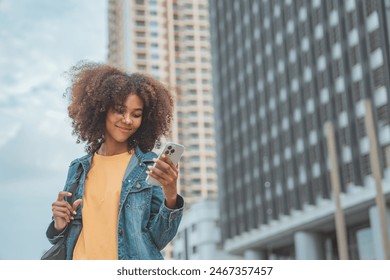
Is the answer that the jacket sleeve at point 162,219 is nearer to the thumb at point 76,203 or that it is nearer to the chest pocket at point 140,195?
the chest pocket at point 140,195

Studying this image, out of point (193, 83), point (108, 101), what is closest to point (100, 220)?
point (108, 101)

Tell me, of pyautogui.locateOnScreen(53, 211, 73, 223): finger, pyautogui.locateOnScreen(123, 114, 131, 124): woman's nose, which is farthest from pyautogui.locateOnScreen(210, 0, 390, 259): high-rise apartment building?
pyautogui.locateOnScreen(53, 211, 73, 223): finger

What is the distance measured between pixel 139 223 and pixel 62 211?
0.37 metres


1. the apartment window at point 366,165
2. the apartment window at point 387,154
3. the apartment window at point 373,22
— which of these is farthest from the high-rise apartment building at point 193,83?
the apartment window at point 387,154

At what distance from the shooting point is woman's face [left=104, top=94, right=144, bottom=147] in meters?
3.74

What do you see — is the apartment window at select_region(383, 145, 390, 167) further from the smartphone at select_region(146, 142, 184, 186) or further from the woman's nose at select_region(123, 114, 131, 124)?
the smartphone at select_region(146, 142, 184, 186)

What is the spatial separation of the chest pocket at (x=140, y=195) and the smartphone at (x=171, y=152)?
0.21ft

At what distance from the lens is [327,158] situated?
32.3 metres

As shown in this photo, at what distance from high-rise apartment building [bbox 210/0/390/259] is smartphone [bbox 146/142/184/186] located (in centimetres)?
1748

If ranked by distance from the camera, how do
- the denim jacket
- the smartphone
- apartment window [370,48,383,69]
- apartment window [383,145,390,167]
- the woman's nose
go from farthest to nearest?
apartment window [370,48,383,69], apartment window [383,145,390,167], the woman's nose, the denim jacket, the smartphone

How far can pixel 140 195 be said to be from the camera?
143 inches

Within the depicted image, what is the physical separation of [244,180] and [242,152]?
164 centimetres

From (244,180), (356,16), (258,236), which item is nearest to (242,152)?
(244,180)

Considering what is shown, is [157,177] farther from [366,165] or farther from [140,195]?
[366,165]
